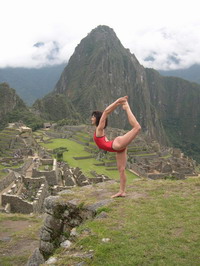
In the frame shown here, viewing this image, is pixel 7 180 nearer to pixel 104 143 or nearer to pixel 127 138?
pixel 104 143

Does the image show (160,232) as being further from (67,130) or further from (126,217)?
(67,130)

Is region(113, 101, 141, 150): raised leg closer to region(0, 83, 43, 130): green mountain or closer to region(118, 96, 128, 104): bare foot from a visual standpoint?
region(118, 96, 128, 104): bare foot

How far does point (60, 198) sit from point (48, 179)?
11854 mm

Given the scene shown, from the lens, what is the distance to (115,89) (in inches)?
5812

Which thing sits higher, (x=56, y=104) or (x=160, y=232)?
(x=56, y=104)

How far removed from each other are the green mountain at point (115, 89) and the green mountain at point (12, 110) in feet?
137

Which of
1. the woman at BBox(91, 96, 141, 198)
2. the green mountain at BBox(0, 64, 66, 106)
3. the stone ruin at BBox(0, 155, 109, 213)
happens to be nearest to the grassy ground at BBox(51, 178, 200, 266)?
the woman at BBox(91, 96, 141, 198)

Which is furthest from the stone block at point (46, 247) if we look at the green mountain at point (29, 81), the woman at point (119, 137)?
the green mountain at point (29, 81)

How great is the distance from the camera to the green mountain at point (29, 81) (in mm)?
127938

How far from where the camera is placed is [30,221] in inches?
387

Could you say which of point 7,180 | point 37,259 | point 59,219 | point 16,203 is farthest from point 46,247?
point 7,180

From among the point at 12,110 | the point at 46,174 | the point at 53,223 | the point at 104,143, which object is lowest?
the point at 46,174

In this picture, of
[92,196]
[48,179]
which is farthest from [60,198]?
[48,179]

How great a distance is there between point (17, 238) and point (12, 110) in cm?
6545
